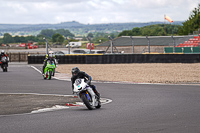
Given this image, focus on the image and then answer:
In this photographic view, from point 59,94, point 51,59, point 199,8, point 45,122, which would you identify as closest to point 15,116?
point 45,122

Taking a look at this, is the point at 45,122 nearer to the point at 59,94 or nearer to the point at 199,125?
the point at 199,125

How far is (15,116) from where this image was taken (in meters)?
10.1

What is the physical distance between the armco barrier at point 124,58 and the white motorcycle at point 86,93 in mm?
27130

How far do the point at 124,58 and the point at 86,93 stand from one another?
28.4 m

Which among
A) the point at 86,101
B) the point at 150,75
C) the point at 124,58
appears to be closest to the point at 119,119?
the point at 86,101

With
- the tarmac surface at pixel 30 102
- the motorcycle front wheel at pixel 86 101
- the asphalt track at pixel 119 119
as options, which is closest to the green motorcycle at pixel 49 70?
the tarmac surface at pixel 30 102

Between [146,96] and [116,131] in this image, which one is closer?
[116,131]

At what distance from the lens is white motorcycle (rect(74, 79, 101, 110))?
36.3ft

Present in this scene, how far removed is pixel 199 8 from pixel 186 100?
92830 mm

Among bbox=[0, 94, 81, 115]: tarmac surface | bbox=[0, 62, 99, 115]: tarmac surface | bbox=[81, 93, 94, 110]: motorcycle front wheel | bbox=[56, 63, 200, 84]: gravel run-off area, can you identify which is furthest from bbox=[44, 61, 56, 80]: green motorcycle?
bbox=[81, 93, 94, 110]: motorcycle front wheel

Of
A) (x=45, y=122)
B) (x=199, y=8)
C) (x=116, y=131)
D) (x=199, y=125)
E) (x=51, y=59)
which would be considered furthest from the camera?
(x=199, y=8)

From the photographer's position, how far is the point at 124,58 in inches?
1551

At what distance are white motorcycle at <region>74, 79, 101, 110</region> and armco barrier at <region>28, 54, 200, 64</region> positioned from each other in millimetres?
27130

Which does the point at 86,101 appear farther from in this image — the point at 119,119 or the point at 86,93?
the point at 119,119
